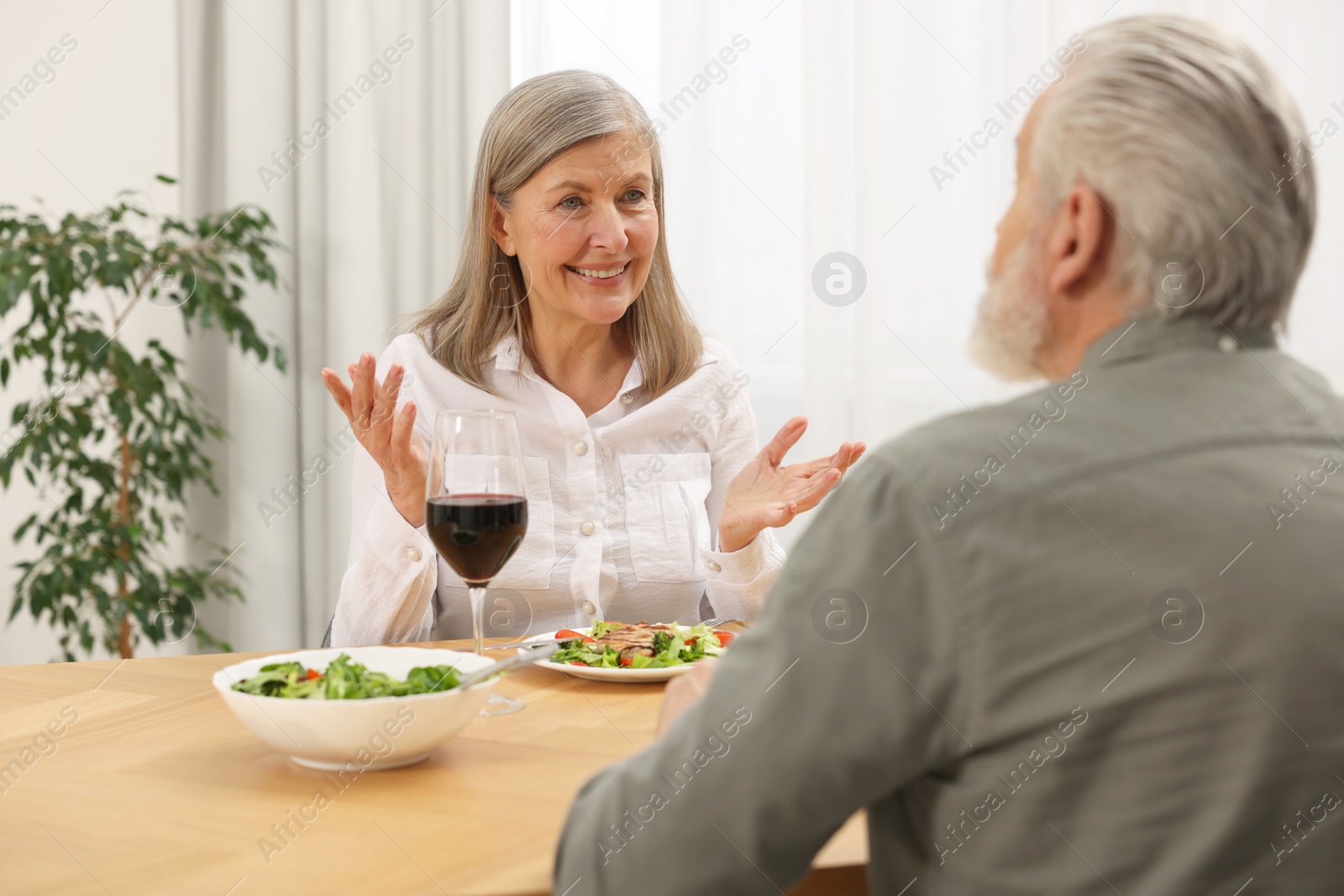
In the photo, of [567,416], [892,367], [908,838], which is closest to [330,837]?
[908,838]

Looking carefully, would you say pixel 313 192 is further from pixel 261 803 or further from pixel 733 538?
pixel 261 803

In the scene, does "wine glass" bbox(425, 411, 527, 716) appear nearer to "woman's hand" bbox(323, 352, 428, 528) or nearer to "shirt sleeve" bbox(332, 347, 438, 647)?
"woman's hand" bbox(323, 352, 428, 528)

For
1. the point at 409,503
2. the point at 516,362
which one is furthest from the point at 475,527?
the point at 516,362

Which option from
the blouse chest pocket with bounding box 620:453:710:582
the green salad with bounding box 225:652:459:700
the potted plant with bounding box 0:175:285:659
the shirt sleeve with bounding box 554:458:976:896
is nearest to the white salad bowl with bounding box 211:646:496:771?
the green salad with bounding box 225:652:459:700

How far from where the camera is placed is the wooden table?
83 cm

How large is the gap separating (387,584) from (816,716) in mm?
1202

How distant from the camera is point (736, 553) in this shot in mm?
1896

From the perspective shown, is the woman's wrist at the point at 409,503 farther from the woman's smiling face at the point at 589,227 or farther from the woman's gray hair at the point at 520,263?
the woman's smiling face at the point at 589,227

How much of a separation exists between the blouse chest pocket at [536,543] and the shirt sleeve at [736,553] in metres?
0.28

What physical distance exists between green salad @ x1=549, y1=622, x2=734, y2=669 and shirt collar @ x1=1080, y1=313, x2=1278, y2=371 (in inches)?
28.8

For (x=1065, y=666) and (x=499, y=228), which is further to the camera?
(x=499, y=228)

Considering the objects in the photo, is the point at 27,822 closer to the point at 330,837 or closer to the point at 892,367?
the point at 330,837

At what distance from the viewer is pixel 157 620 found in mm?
3121

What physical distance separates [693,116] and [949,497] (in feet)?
8.82
